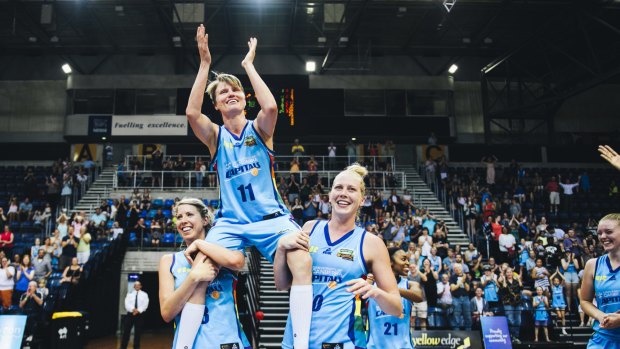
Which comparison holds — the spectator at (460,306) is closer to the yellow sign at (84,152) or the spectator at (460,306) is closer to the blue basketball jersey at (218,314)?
the blue basketball jersey at (218,314)

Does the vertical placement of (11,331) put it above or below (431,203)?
below

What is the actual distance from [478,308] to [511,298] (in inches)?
44.1

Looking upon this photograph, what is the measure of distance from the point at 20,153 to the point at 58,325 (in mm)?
21164

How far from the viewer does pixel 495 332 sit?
13.1 meters

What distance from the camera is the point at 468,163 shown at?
29875 millimetres

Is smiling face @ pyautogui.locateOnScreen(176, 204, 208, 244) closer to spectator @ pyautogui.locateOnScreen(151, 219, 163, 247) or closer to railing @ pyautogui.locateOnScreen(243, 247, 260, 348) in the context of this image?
railing @ pyautogui.locateOnScreen(243, 247, 260, 348)

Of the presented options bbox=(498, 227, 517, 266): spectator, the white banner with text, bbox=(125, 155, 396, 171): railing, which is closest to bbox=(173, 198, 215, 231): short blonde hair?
bbox=(498, 227, 517, 266): spectator

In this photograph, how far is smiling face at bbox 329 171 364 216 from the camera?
3867 mm

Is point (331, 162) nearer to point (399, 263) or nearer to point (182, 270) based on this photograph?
→ point (399, 263)

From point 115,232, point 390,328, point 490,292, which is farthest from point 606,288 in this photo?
point 115,232

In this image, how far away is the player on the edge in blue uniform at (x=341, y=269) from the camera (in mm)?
3584

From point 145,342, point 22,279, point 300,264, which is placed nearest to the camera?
point 300,264

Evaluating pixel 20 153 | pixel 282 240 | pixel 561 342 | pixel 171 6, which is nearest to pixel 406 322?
pixel 282 240

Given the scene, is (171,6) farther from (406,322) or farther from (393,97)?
(406,322)
